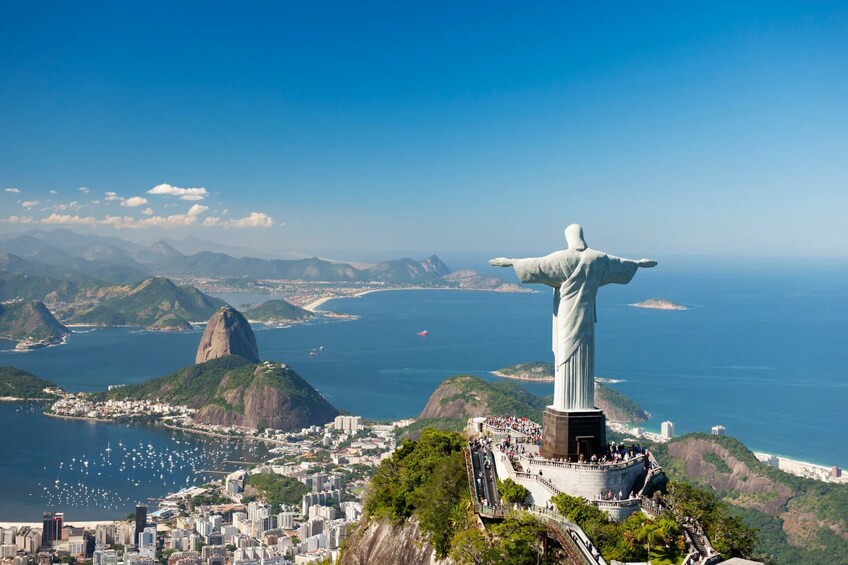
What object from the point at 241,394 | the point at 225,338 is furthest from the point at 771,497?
the point at 225,338

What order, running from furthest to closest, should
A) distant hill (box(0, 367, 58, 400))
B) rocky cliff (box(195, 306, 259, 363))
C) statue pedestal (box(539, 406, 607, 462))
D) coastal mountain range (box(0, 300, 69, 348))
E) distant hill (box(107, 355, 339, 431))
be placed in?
coastal mountain range (box(0, 300, 69, 348)) < rocky cliff (box(195, 306, 259, 363)) < distant hill (box(0, 367, 58, 400)) < distant hill (box(107, 355, 339, 431)) < statue pedestal (box(539, 406, 607, 462))

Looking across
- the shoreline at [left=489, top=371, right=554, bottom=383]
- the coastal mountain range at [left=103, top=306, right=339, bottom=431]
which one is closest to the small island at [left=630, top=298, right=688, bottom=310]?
the shoreline at [left=489, top=371, right=554, bottom=383]

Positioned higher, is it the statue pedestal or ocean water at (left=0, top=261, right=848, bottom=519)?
the statue pedestal

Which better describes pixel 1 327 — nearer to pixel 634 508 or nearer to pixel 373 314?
pixel 373 314

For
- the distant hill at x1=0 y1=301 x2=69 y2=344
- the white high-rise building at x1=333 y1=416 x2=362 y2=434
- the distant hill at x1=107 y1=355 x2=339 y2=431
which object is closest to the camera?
the white high-rise building at x1=333 y1=416 x2=362 y2=434

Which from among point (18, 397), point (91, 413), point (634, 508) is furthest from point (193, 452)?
point (634, 508)

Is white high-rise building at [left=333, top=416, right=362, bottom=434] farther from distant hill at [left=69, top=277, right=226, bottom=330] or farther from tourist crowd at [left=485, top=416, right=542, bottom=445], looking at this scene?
distant hill at [left=69, top=277, right=226, bottom=330]

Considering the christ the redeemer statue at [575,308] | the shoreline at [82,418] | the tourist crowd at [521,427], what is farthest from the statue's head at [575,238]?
the shoreline at [82,418]
